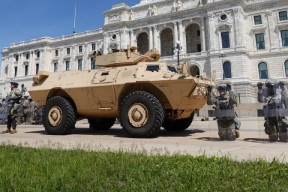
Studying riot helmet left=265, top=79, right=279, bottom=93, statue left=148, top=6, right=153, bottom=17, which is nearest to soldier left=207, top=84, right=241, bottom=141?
riot helmet left=265, top=79, right=279, bottom=93

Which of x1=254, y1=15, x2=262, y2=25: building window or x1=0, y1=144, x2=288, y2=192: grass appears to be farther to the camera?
x1=254, y1=15, x2=262, y2=25: building window

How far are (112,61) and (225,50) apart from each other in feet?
103

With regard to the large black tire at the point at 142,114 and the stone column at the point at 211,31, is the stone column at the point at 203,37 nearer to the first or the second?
the stone column at the point at 211,31

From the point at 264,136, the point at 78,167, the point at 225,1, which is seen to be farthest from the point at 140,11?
the point at 78,167

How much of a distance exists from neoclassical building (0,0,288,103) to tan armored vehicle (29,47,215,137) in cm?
2225

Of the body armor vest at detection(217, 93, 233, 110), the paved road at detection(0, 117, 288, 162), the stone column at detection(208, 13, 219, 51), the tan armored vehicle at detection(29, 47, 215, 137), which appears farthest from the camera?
the stone column at detection(208, 13, 219, 51)

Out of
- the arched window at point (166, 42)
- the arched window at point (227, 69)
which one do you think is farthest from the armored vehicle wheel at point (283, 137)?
the arched window at point (166, 42)

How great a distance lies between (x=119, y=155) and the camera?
12.8 feet

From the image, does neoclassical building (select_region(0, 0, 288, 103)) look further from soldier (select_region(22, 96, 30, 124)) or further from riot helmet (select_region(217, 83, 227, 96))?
riot helmet (select_region(217, 83, 227, 96))

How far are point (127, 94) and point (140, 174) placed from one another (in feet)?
17.9

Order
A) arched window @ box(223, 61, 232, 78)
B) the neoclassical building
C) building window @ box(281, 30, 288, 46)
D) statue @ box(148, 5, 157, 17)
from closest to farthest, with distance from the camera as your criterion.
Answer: the neoclassical building → arched window @ box(223, 61, 232, 78) → building window @ box(281, 30, 288, 46) → statue @ box(148, 5, 157, 17)

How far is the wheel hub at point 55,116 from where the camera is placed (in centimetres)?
870

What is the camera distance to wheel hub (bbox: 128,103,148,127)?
715 cm

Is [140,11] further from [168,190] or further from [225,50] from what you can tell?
[168,190]
